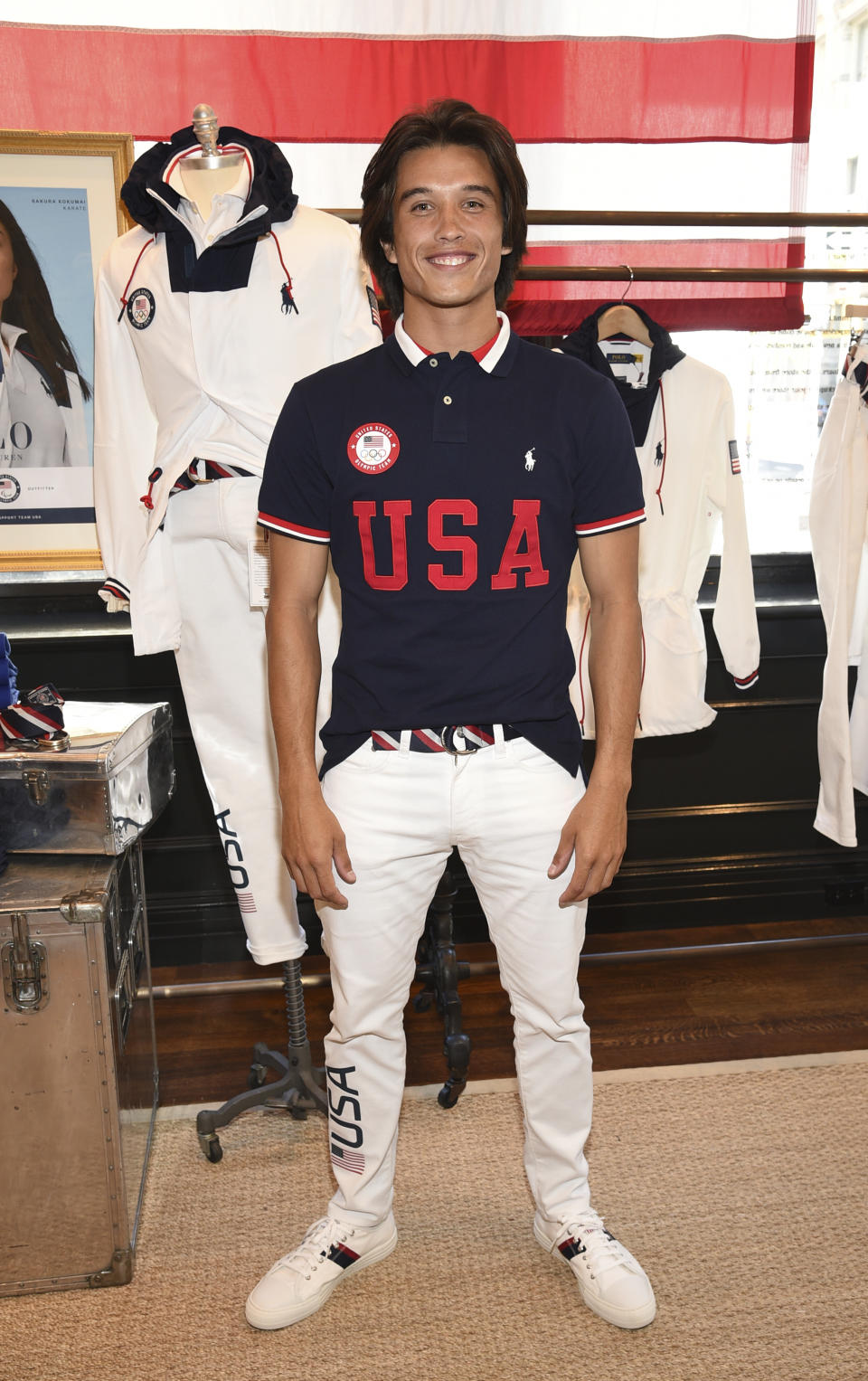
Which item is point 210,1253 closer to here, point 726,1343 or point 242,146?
point 726,1343

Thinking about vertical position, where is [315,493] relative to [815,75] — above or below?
below

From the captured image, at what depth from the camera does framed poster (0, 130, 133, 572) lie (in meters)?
2.39

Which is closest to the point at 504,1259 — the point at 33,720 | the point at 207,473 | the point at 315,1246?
the point at 315,1246

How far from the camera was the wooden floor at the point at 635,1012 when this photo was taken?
7.93 feet

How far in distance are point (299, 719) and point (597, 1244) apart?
935mm

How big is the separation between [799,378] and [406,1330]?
8.15 ft

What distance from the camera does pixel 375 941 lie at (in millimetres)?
1567

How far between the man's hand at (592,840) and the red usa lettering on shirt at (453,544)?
32 centimetres

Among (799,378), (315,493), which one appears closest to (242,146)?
(315,493)

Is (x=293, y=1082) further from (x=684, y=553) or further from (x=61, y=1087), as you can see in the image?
(x=684, y=553)

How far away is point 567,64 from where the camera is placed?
249cm

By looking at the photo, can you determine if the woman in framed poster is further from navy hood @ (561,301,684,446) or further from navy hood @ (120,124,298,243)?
navy hood @ (561,301,684,446)

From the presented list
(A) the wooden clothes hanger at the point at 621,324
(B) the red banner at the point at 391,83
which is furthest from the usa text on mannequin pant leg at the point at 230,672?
(B) the red banner at the point at 391,83

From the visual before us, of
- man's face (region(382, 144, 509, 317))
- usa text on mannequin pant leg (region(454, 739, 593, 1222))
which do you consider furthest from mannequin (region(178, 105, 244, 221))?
usa text on mannequin pant leg (region(454, 739, 593, 1222))
